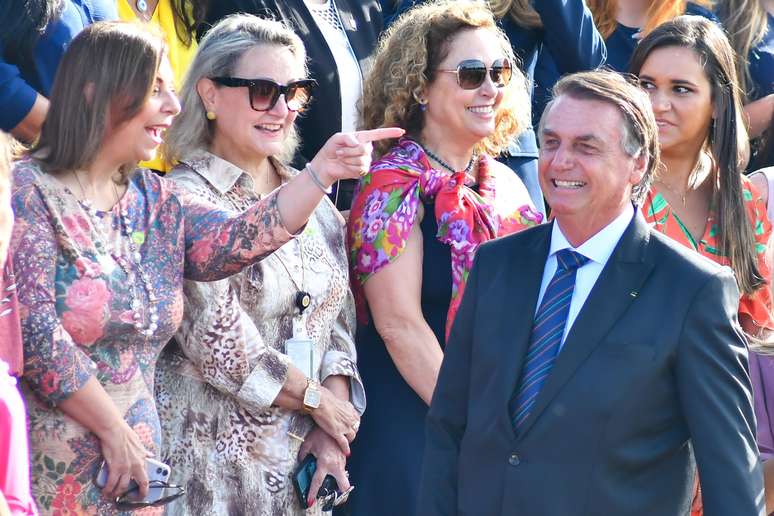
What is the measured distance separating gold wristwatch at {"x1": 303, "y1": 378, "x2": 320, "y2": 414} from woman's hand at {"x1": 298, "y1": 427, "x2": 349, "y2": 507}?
115 millimetres

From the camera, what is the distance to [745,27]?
6.65 meters

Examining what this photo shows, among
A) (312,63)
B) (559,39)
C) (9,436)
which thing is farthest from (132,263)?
(559,39)

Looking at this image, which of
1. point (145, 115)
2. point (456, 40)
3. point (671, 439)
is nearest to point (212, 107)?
point (145, 115)

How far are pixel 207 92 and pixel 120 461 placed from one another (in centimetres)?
147

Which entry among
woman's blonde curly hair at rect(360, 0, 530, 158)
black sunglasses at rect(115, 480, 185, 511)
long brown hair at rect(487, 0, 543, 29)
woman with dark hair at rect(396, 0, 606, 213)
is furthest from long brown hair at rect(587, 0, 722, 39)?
black sunglasses at rect(115, 480, 185, 511)

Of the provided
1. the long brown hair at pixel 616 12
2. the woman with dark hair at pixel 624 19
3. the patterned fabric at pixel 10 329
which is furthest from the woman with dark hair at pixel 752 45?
the patterned fabric at pixel 10 329

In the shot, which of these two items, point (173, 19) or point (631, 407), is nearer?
point (631, 407)

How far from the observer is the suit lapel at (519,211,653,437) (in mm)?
3309

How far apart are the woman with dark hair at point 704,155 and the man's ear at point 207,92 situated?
1.63m

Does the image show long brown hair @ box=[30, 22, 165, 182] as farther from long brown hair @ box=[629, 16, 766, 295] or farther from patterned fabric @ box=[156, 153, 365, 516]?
long brown hair @ box=[629, 16, 766, 295]

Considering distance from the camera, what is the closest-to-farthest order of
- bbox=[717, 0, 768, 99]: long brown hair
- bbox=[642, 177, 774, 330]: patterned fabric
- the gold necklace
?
bbox=[642, 177, 774, 330]: patterned fabric, the gold necklace, bbox=[717, 0, 768, 99]: long brown hair

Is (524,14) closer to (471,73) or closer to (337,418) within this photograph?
(471,73)

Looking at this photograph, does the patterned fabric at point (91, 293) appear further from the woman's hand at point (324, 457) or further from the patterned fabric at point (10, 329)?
the woman's hand at point (324, 457)

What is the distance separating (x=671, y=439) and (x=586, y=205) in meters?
0.66
